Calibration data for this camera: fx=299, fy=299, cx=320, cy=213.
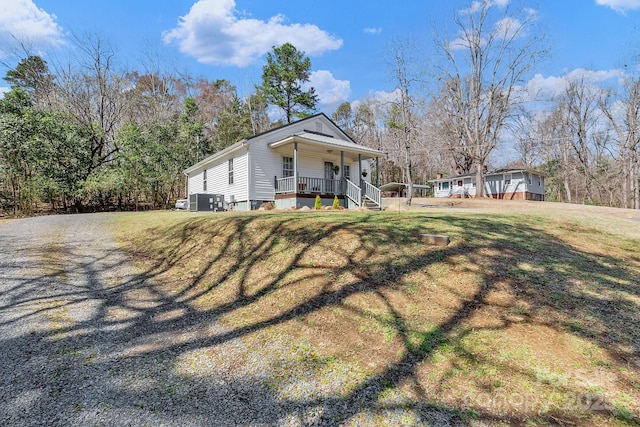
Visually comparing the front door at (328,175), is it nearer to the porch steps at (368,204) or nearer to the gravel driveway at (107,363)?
the porch steps at (368,204)

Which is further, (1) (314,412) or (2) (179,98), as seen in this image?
(2) (179,98)

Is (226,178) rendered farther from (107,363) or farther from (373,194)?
(107,363)

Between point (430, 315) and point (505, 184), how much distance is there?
32.8m

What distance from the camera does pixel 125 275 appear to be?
196 inches

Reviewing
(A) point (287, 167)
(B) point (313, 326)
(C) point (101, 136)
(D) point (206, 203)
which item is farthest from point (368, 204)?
(C) point (101, 136)

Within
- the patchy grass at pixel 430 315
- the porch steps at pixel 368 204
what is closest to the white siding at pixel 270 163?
the porch steps at pixel 368 204

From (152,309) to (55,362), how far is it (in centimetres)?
121

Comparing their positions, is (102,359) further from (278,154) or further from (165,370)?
(278,154)

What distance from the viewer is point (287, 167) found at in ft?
50.1

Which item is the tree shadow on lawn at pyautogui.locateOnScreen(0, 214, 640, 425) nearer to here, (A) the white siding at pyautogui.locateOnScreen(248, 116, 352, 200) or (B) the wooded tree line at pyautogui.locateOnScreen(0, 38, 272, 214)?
(A) the white siding at pyautogui.locateOnScreen(248, 116, 352, 200)

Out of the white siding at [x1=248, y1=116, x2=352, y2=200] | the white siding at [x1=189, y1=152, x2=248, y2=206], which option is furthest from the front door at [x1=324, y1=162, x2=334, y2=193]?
the white siding at [x1=189, y1=152, x2=248, y2=206]

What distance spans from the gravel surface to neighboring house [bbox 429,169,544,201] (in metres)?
32.5

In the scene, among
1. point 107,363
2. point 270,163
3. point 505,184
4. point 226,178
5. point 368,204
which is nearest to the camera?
point 107,363

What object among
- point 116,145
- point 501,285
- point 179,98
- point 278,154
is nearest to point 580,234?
point 501,285
